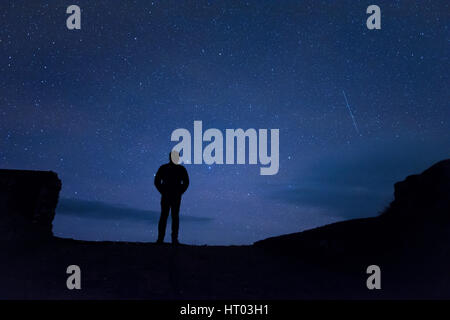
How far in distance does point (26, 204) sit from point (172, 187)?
13.9 ft

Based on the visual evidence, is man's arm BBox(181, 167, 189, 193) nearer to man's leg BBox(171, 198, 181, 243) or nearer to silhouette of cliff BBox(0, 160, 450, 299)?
man's leg BBox(171, 198, 181, 243)

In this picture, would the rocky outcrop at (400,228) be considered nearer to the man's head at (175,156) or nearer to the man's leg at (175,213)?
the man's leg at (175,213)

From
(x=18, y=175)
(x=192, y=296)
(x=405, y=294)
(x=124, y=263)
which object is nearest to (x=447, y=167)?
(x=405, y=294)

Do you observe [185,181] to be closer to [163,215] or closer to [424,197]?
[163,215]

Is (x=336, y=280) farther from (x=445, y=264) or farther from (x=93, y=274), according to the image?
(x=93, y=274)

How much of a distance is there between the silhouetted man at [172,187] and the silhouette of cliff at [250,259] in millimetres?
513

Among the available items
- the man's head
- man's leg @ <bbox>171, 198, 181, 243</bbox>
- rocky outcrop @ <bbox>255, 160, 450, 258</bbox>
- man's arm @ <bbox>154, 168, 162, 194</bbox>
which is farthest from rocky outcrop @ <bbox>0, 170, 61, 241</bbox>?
rocky outcrop @ <bbox>255, 160, 450, 258</bbox>

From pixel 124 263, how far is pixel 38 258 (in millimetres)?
2214

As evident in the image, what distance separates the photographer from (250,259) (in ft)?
34.3

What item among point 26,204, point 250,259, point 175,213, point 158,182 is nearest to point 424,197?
point 250,259

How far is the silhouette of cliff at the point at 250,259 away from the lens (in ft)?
27.5

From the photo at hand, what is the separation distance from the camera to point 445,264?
348 inches
